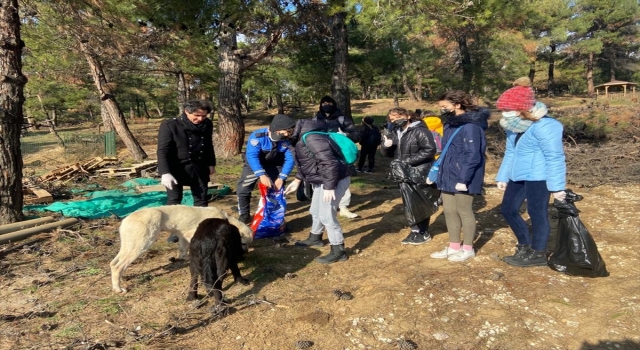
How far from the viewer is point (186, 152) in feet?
14.3

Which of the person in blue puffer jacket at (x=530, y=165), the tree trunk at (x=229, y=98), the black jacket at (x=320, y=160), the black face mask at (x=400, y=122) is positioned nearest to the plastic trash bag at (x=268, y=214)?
the black jacket at (x=320, y=160)

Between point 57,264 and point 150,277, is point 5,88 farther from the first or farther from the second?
point 150,277

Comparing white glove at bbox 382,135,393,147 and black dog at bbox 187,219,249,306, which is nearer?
black dog at bbox 187,219,249,306

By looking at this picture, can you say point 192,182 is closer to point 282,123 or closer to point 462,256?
point 282,123

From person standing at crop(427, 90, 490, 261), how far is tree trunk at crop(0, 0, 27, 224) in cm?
506

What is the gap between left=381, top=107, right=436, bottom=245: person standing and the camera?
4.17 metres

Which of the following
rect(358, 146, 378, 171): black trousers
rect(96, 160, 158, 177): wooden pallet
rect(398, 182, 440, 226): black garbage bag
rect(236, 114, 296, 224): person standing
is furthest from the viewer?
rect(358, 146, 378, 171): black trousers

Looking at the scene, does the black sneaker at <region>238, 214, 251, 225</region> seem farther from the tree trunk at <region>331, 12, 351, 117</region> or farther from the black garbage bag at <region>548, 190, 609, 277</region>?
the tree trunk at <region>331, 12, 351, 117</region>

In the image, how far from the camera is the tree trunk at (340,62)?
1166 cm

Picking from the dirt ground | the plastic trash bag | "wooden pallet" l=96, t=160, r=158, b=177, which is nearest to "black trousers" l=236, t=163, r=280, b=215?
the plastic trash bag

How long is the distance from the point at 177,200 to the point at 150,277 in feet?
3.42

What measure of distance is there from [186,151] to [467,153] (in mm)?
2979

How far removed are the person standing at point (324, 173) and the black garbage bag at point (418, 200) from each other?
78cm

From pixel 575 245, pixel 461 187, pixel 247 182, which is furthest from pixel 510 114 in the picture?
pixel 247 182
